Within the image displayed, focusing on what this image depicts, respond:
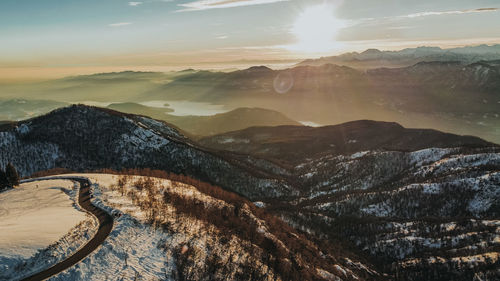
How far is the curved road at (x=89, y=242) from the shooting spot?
3173cm

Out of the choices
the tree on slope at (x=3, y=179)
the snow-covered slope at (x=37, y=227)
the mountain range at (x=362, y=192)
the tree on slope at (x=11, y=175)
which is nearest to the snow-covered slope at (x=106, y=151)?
the mountain range at (x=362, y=192)

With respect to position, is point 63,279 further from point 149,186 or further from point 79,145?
point 79,145

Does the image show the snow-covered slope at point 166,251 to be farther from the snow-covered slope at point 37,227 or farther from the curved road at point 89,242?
the snow-covered slope at point 37,227

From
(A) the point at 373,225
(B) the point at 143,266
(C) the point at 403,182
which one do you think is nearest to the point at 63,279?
(B) the point at 143,266

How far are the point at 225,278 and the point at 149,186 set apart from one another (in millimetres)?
38565

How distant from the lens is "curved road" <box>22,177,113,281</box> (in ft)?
104

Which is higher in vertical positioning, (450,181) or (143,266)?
(143,266)

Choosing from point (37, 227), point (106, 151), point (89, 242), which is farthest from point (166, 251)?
point (106, 151)

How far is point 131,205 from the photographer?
172 feet

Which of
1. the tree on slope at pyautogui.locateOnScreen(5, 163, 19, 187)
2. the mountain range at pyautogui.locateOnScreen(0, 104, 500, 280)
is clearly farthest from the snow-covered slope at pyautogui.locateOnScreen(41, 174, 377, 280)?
the mountain range at pyautogui.locateOnScreen(0, 104, 500, 280)

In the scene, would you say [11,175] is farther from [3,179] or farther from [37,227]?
[37,227]

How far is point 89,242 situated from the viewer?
3834 centimetres

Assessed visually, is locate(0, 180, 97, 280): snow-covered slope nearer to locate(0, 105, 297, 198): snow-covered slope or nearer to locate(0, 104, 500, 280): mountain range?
locate(0, 104, 500, 280): mountain range

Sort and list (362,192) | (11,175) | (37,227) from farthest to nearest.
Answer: (362,192) → (11,175) → (37,227)
